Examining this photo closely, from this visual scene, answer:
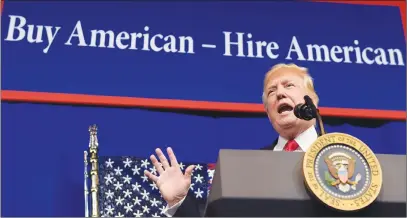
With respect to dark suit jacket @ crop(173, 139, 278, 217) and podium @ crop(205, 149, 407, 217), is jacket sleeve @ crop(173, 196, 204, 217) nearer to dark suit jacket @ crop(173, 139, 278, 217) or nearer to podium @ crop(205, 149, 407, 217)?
dark suit jacket @ crop(173, 139, 278, 217)

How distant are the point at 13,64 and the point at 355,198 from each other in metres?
2.14

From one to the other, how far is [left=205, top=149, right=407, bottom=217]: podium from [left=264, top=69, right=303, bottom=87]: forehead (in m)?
1.08

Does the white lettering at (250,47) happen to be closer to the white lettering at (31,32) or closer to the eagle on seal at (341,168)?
the white lettering at (31,32)

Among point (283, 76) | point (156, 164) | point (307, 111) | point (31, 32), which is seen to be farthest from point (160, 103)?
point (307, 111)

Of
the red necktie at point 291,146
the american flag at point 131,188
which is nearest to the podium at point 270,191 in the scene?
the red necktie at point 291,146

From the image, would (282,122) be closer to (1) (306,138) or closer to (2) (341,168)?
(1) (306,138)

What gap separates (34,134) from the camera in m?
3.65

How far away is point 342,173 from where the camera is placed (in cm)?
209

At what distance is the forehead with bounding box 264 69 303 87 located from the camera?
319cm

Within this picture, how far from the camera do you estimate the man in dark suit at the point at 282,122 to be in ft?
9.53

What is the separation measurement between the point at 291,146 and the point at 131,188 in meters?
0.71

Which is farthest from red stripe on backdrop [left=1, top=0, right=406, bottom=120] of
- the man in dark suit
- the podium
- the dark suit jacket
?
the podium

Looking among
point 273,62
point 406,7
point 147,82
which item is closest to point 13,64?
point 147,82

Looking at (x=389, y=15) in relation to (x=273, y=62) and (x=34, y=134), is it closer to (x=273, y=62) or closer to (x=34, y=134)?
(x=273, y=62)
